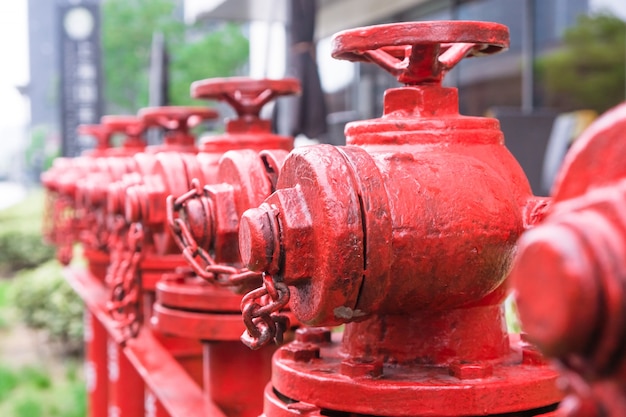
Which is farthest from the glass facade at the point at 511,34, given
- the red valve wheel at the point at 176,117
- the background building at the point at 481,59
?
the red valve wheel at the point at 176,117

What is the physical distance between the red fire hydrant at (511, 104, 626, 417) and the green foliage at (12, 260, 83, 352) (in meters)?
5.66

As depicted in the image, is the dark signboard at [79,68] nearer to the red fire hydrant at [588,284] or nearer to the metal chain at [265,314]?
the metal chain at [265,314]

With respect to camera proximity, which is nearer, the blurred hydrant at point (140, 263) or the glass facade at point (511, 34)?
the blurred hydrant at point (140, 263)

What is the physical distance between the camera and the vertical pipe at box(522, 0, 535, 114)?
20.2ft

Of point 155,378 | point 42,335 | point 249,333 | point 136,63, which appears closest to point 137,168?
point 155,378

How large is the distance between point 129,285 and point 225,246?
0.53m

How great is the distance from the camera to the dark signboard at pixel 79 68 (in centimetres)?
766

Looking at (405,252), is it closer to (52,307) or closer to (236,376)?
(236,376)

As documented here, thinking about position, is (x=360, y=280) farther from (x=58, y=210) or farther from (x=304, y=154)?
(x=58, y=210)

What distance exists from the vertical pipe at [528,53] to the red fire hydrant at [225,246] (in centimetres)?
473

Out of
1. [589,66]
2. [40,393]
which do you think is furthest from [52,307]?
[589,66]

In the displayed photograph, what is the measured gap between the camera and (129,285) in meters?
1.78

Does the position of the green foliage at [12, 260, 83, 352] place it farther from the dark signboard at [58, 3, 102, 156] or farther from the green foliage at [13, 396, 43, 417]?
the dark signboard at [58, 3, 102, 156]

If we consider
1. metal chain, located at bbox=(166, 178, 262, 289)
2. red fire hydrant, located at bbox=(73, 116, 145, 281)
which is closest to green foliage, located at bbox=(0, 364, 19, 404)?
red fire hydrant, located at bbox=(73, 116, 145, 281)
